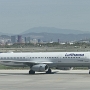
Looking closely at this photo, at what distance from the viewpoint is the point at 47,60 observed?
50.5m

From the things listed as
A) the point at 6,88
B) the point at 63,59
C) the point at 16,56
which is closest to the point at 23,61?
the point at 16,56

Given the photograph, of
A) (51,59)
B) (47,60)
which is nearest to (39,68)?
(47,60)

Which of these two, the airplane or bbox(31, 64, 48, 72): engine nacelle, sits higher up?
the airplane

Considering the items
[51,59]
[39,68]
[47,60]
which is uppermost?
[51,59]

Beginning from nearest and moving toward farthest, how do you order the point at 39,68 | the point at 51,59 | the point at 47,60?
the point at 39,68 → the point at 51,59 → the point at 47,60

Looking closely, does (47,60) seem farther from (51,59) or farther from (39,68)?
(39,68)

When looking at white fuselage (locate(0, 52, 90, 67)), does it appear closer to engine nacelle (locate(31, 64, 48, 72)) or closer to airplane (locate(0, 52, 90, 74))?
airplane (locate(0, 52, 90, 74))

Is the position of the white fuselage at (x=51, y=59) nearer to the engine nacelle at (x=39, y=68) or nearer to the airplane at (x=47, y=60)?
the airplane at (x=47, y=60)

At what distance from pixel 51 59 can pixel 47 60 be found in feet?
1.78

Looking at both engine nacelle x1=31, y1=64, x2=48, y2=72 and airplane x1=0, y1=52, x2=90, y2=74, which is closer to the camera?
engine nacelle x1=31, y1=64, x2=48, y2=72

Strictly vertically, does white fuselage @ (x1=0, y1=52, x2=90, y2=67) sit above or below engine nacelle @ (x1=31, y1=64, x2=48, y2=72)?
above

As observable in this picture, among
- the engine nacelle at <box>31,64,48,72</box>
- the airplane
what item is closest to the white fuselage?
the airplane

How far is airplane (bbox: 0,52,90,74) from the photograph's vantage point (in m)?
49.5

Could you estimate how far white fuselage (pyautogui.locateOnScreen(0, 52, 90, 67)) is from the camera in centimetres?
4959
